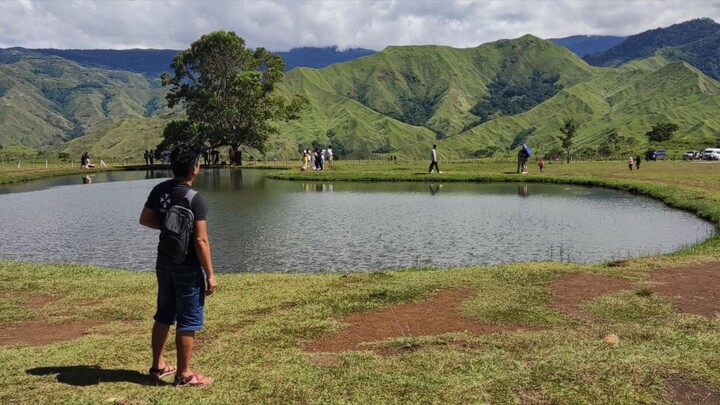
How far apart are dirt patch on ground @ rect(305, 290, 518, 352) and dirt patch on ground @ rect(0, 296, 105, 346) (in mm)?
5588

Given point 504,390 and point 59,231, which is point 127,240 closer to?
point 59,231

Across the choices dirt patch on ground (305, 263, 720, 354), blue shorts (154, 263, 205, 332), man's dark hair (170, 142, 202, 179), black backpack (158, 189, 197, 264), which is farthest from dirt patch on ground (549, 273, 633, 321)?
man's dark hair (170, 142, 202, 179)

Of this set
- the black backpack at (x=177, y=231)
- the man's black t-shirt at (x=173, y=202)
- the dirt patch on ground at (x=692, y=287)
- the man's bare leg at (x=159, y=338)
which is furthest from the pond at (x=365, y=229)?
the black backpack at (x=177, y=231)

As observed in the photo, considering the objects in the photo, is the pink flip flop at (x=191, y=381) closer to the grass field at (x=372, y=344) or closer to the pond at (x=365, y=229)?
the grass field at (x=372, y=344)

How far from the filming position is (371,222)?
31672 millimetres

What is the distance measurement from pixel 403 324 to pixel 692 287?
8595 millimetres

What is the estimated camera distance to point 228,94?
305 ft

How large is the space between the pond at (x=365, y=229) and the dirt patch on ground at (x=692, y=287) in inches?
198

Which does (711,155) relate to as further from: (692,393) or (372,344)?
(372,344)

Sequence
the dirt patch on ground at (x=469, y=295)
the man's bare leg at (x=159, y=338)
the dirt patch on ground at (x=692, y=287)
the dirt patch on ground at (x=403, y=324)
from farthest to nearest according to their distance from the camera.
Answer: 1. the dirt patch on ground at (x=692, y=287)
2. the dirt patch on ground at (x=469, y=295)
3. the dirt patch on ground at (x=403, y=324)
4. the man's bare leg at (x=159, y=338)

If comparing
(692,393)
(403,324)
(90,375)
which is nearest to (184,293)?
(90,375)

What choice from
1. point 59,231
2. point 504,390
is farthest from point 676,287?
point 59,231

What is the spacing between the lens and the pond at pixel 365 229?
22734 mm

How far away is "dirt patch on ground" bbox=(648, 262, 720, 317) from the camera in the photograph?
12906 mm
